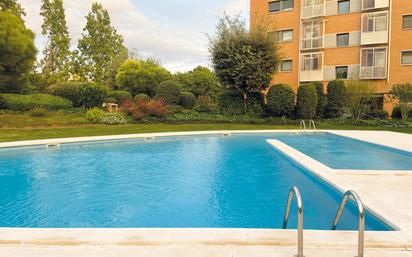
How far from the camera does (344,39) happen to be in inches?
1032

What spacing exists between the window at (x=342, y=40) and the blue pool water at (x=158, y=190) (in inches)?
805

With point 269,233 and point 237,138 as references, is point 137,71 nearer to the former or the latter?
point 237,138

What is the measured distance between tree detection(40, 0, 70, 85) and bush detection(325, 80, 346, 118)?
27.7m

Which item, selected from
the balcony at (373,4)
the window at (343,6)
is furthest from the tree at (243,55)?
the balcony at (373,4)

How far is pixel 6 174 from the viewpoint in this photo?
781 cm

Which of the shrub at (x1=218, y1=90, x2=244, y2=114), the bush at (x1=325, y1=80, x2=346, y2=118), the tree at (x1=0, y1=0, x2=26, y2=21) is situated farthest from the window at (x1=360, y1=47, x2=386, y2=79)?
the tree at (x1=0, y1=0, x2=26, y2=21)

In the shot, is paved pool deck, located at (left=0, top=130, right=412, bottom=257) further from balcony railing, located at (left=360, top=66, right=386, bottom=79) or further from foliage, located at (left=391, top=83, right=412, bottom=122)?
balcony railing, located at (left=360, top=66, right=386, bottom=79)

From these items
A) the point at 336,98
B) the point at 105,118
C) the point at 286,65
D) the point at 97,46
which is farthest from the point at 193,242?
the point at 97,46

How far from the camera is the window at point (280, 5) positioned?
91.9ft

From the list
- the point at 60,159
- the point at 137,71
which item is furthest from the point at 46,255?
the point at 137,71

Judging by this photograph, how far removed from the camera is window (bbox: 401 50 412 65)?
940 inches

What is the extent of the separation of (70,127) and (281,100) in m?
14.1

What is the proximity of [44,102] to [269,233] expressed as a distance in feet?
67.4

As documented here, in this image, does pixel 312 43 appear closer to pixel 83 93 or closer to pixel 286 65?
pixel 286 65
